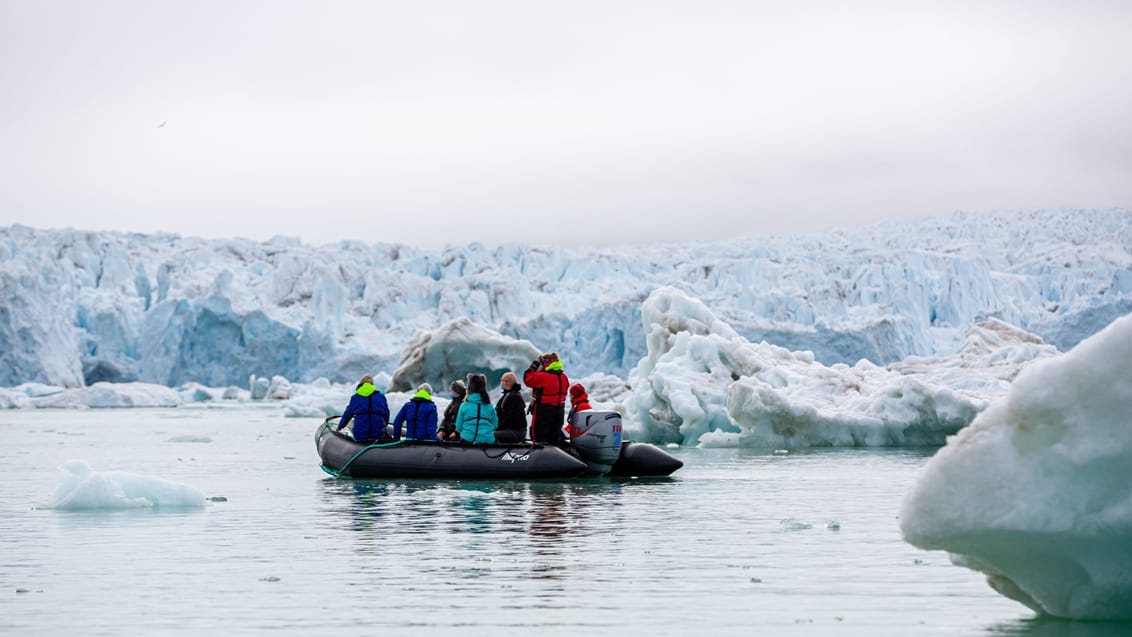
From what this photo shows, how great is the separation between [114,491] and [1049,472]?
8.72 metres

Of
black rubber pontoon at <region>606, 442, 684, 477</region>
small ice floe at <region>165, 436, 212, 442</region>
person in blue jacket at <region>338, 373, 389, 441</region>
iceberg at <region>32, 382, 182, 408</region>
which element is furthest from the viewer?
iceberg at <region>32, 382, 182, 408</region>

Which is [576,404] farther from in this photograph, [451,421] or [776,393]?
[776,393]

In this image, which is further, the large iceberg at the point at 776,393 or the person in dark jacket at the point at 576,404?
the large iceberg at the point at 776,393

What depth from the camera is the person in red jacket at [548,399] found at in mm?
14692

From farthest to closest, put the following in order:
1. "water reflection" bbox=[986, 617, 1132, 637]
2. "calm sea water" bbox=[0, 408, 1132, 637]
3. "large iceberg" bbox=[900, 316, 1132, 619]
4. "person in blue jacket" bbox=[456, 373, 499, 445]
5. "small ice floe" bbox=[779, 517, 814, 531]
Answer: "person in blue jacket" bbox=[456, 373, 499, 445] < "small ice floe" bbox=[779, 517, 814, 531] < "calm sea water" bbox=[0, 408, 1132, 637] < "water reflection" bbox=[986, 617, 1132, 637] < "large iceberg" bbox=[900, 316, 1132, 619]

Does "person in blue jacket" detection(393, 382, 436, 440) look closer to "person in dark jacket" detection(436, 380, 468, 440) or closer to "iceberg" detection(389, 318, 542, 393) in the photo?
"person in dark jacket" detection(436, 380, 468, 440)

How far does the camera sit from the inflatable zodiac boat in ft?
46.9

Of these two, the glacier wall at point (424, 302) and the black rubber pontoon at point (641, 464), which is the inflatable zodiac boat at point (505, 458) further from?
the glacier wall at point (424, 302)

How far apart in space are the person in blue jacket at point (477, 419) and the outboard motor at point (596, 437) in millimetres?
1025

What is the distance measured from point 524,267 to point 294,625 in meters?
64.9

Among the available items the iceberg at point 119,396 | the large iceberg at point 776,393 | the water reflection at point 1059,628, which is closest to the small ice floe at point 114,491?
the water reflection at point 1059,628

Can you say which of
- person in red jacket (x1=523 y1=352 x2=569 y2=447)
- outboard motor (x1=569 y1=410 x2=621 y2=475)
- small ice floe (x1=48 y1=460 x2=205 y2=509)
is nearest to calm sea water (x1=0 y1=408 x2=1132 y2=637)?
small ice floe (x1=48 y1=460 x2=205 y2=509)

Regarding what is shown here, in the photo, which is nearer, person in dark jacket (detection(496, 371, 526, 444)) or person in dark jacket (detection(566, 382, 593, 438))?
person in dark jacket (detection(496, 371, 526, 444))

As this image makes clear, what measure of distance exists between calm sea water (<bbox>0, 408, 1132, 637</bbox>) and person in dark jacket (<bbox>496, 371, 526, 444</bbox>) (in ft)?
1.70
